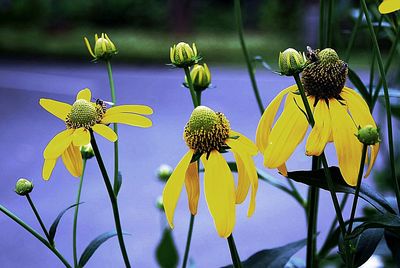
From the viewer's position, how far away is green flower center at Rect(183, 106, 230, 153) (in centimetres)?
24

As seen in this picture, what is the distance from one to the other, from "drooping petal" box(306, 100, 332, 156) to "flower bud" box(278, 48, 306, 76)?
0.8 inches

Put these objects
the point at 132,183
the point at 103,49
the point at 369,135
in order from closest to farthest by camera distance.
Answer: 1. the point at 369,135
2. the point at 103,49
3. the point at 132,183

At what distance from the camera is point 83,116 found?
256 millimetres

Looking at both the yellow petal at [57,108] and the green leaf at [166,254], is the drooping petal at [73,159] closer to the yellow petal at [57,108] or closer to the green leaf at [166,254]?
the yellow petal at [57,108]

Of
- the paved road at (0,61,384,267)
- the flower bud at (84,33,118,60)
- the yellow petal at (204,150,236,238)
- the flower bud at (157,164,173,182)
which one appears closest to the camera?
the yellow petal at (204,150,236,238)

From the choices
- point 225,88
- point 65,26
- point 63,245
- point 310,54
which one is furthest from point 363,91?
point 65,26

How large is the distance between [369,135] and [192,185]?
0.06 meters

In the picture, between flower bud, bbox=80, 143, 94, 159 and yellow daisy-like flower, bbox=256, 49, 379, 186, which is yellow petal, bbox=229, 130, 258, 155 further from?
flower bud, bbox=80, 143, 94, 159

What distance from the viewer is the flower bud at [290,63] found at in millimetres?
232

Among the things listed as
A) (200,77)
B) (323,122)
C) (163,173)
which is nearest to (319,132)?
(323,122)

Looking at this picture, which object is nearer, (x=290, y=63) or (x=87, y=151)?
(x=290, y=63)

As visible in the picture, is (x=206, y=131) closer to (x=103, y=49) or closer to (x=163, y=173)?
(x=103, y=49)

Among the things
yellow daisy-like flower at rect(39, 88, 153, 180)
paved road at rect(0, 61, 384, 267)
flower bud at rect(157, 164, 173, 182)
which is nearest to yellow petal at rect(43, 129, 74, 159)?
yellow daisy-like flower at rect(39, 88, 153, 180)

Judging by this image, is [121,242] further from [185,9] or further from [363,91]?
[185,9]
